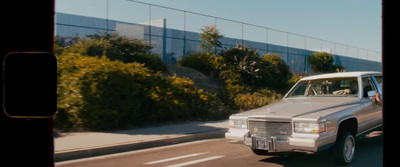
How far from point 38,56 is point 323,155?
6.52 m

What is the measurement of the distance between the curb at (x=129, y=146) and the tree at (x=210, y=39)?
13.9 meters

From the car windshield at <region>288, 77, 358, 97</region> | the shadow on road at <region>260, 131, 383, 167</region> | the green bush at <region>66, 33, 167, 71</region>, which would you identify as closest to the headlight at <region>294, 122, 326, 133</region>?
the shadow on road at <region>260, 131, 383, 167</region>

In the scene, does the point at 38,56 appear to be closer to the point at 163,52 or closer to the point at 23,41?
the point at 23,41

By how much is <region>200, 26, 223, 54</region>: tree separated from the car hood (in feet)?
55.0

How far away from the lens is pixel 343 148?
19.3ft

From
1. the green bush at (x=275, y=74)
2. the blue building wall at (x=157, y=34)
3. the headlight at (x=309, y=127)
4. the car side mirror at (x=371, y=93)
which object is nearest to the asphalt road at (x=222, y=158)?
the headlight at (x=309, y=127)

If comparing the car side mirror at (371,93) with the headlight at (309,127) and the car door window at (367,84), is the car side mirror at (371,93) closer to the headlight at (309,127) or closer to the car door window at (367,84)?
the car door window at (367,84)

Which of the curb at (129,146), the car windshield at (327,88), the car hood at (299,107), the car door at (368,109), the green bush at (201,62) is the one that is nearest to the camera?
the car hood at (299,107)

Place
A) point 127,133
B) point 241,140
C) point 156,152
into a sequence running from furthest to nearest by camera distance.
Result: point 127,133 < point 156,152 < point 241,140

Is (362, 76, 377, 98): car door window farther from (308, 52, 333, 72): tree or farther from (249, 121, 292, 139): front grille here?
(308, 52, 333, 72): tree

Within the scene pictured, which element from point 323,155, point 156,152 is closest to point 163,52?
point 156,152

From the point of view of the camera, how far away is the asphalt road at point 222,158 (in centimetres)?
644

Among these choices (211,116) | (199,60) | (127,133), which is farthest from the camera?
(199,60)

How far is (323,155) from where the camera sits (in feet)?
22.7
